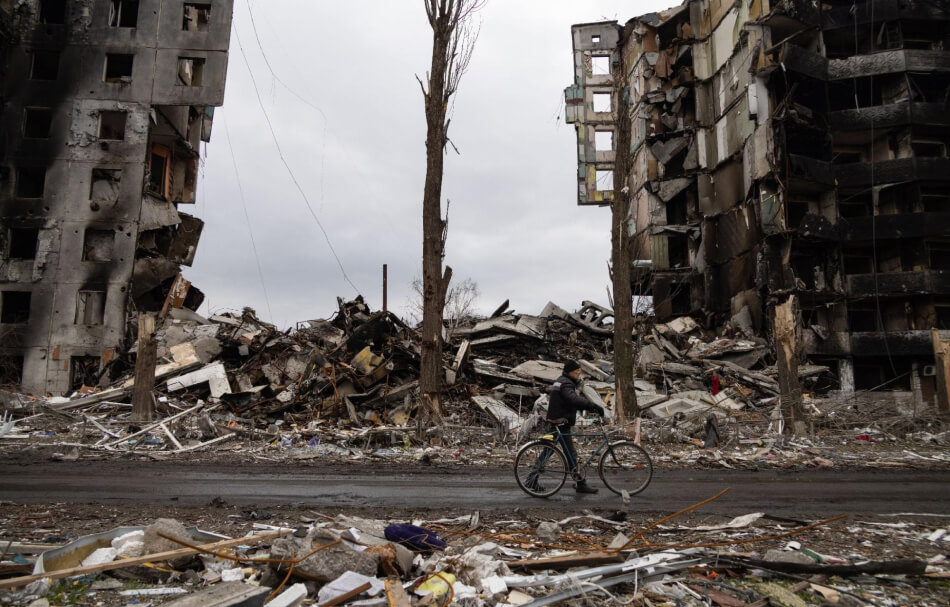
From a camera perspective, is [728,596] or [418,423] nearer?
[728,596]

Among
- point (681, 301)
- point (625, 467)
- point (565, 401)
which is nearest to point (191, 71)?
point (681, 301)

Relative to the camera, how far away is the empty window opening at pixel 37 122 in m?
31.5

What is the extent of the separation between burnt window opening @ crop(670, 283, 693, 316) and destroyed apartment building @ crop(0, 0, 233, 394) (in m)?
31.5

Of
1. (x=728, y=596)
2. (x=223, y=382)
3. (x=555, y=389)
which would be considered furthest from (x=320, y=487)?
(x=223, y=382)

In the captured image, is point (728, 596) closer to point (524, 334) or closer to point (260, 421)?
point (260, 421)

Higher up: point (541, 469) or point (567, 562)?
point (541, 469)

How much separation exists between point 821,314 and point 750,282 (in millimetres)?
4054

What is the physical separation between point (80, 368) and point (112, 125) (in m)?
14.2

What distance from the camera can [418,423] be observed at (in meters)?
14.6

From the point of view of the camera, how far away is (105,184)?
31172 mm

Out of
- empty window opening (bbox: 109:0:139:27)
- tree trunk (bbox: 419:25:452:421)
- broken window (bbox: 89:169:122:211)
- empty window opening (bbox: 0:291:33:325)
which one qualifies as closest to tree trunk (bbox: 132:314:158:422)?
tree trunk (bbox: 419:25:452:421)

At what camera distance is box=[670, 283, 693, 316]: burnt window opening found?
39469 mm

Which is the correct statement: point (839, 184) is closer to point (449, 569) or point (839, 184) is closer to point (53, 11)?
point (449, 569)

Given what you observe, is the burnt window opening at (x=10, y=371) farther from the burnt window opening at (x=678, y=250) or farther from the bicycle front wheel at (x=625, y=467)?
the burnt window opening at (x=678, y=250)
